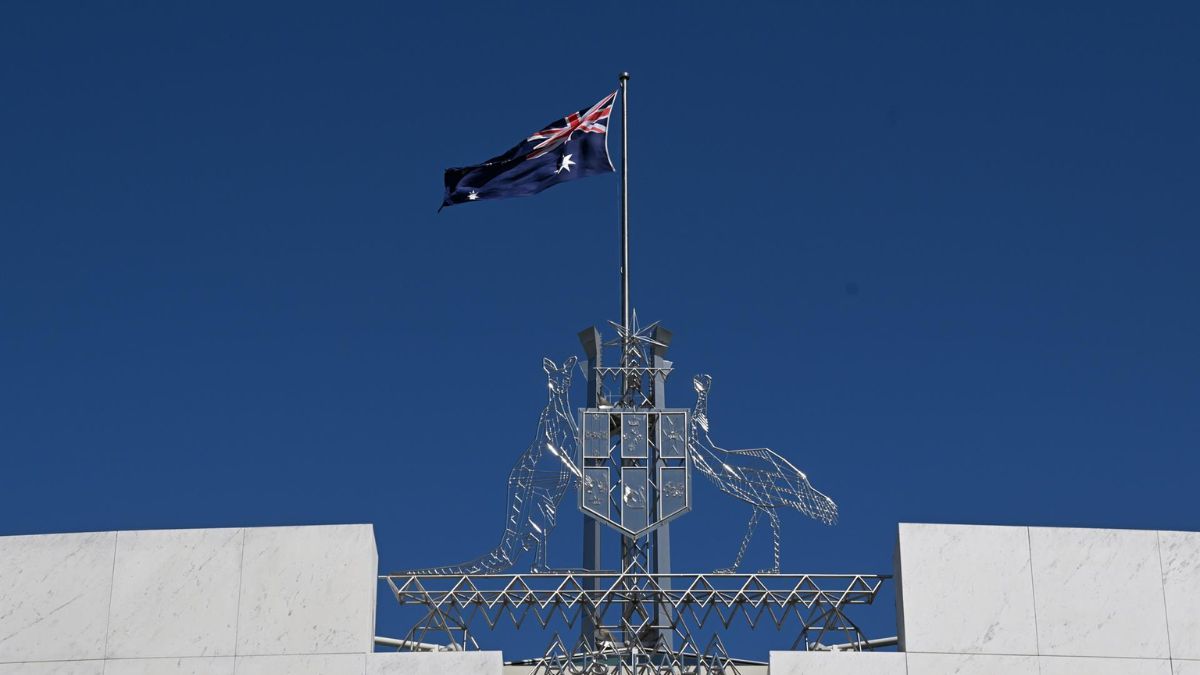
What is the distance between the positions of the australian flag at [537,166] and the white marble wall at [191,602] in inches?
345

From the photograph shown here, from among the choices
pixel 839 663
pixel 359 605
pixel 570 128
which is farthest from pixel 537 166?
pixel 839 663

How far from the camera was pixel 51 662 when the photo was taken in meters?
38.3

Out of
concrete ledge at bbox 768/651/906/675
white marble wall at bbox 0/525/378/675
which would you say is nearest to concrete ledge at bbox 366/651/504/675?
white marble wall at bbox 0/525/378/675

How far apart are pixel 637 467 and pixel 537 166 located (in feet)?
24.1

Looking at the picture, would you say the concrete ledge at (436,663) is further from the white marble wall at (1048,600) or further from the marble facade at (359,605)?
the white marble wall at (1048,600)

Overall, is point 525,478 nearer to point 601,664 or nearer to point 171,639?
point 601,664

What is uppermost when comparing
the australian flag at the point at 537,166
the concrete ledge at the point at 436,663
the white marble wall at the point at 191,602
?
the australian flag at the point at 537,166

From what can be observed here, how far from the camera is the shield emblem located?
40.0m

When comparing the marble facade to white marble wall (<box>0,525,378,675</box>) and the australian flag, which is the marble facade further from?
the australian flag

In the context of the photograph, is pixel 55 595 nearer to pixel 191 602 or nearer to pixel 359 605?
pixel 191 602

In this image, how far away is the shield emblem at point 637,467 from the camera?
1574 inches

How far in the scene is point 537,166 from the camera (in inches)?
1777

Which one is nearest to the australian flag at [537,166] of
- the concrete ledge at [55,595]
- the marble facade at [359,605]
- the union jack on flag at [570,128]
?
the union jack on flag at [570,128]

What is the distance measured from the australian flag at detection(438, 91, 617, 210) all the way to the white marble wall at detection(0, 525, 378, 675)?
877 centimetres
